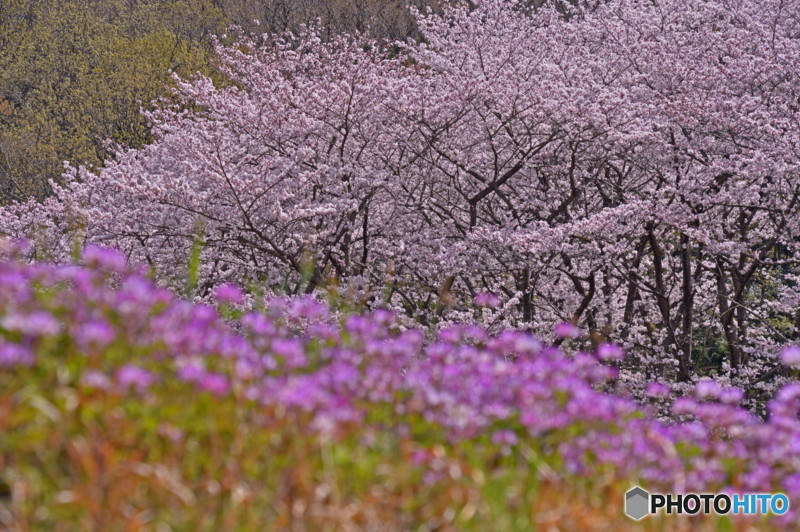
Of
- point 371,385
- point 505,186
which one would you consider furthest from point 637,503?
point 505,186

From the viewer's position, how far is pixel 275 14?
106 ft

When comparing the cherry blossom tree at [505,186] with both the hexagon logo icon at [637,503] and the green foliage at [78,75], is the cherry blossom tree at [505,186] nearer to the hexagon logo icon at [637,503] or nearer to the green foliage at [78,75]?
the hexagon logo icon at [637,503]

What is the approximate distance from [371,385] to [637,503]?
3.30 ft

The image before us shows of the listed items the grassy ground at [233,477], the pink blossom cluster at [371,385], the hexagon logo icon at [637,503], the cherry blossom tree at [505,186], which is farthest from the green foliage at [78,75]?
the hexagon logo icon at [637,503]

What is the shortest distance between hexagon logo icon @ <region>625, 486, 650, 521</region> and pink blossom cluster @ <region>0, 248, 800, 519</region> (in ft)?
0.22

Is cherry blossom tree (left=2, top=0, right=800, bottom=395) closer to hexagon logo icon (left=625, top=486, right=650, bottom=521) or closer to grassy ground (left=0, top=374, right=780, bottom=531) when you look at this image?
hexagon logo icon (left=625, top=486, right=650, bottom=521)

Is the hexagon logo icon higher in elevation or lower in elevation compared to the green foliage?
lower

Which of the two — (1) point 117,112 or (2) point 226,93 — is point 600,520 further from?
(1) point 117,112

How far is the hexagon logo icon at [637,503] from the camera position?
2826mm

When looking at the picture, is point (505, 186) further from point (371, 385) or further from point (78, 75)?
point (78, 75)

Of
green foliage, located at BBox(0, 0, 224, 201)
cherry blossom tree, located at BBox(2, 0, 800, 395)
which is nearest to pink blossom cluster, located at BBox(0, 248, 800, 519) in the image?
cherry blossom tree, located at BBox(2, 0, 800, 395)

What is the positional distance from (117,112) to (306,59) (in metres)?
12.8

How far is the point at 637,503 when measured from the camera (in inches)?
113

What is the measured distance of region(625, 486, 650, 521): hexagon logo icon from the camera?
2826 millimetres
